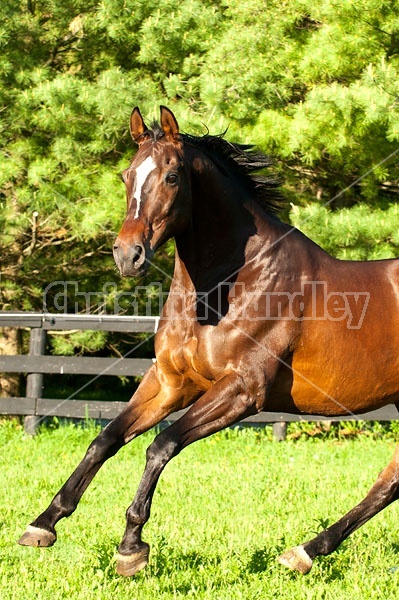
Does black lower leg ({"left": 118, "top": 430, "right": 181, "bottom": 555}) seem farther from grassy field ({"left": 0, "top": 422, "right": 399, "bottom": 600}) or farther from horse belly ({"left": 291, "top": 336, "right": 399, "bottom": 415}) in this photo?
horse belly ({"left": 291, "top": 336, "right": 399, "bottom": 415})

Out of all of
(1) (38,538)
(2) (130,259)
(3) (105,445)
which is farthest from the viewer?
(3) (105,445)

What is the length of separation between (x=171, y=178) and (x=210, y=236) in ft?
1.67

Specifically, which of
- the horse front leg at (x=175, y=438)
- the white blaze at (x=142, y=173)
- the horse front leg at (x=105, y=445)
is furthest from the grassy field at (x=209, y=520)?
the white blaze at (x=142, y=173)

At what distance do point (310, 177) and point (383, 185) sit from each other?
105cm

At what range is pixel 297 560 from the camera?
4480 mm

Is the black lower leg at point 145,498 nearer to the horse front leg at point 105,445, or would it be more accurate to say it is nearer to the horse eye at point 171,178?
the horse front leg at point 105,445

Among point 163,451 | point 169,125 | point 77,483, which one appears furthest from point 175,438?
point 169,125

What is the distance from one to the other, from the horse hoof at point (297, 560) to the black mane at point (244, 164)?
2007 millimetres

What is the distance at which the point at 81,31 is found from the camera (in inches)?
446

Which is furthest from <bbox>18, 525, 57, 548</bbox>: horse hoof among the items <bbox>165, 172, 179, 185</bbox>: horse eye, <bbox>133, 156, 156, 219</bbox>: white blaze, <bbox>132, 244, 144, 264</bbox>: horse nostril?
<bbox>165, 172, 179, 185</bbox>: horse eye

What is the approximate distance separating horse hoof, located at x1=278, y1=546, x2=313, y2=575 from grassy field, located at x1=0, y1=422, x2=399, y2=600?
0.04 m

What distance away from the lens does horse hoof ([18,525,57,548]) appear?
399cm

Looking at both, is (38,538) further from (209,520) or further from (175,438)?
(209,520)

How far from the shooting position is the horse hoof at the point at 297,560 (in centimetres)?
446
